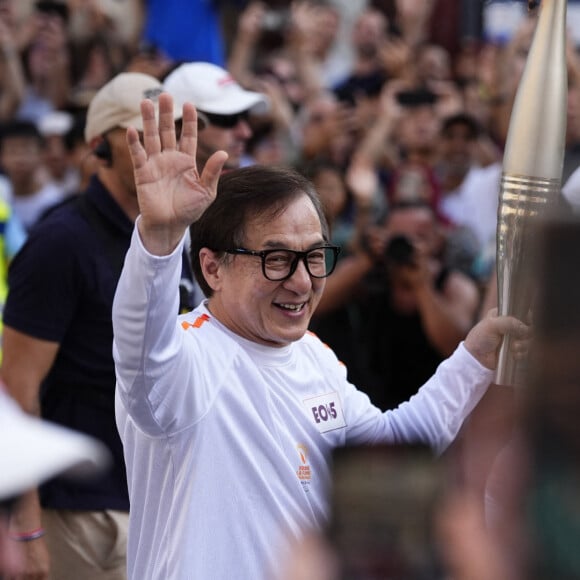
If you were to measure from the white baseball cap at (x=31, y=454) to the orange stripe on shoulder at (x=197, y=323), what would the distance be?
1248 millimetres

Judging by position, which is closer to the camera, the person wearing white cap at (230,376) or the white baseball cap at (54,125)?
the person wearing white cap at (230,376)

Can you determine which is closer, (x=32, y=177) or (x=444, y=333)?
(x=444, y=333)

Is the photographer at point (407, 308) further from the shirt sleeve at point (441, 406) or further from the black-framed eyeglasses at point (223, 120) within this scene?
the shirt sleeve at point (441, 406)

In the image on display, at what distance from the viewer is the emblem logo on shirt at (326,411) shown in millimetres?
2791

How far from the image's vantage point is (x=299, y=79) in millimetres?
9883

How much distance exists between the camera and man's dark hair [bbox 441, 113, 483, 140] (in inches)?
327

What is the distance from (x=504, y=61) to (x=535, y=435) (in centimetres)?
761

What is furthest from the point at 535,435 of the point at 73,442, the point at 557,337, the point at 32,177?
the point at 32,177

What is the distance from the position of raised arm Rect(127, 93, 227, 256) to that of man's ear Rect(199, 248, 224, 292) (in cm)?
38

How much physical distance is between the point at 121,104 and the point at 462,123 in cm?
474

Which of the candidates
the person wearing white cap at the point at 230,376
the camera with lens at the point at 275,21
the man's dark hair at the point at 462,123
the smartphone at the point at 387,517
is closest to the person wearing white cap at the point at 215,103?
the person wearing white cap at the point at 230,376

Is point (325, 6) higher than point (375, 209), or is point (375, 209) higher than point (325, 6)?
point (325, 6)

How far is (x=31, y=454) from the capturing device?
1.43 m

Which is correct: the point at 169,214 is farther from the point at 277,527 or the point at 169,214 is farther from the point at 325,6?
the point at 325,6
